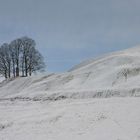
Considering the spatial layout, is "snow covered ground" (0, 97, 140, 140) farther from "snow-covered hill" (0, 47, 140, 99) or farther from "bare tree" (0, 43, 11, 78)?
"bare tree" (0, 43, 11, 78)

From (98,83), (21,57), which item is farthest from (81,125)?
(21,57)

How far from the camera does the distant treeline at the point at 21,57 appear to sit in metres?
72.4

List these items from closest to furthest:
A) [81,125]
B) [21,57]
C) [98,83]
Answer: [81,125] → [98,83] → [21,57]

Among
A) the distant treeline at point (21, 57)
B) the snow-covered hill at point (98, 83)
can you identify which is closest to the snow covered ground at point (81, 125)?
the snow-covered hill at point (98, 83)

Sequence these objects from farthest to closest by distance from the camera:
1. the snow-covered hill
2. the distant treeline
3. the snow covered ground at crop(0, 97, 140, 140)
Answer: the distant treeline < the snow-covered hill < the snow covered ground at crop(0, 97, 140, 140)

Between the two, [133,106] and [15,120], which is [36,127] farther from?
[133,106]

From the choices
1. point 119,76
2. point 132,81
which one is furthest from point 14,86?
point 132,81

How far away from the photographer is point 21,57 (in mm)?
73188

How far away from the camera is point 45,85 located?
139 ft

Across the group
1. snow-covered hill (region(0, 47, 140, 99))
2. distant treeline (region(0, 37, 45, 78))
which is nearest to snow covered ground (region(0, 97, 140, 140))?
snow-covered hill (region(0, 47, 140, 99))

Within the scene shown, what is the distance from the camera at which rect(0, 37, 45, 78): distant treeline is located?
72.4 meters

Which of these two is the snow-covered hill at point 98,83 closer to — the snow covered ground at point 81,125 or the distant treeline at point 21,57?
the snow covered ground at point 81,125

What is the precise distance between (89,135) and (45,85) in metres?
28.5

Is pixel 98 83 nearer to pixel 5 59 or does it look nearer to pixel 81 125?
pixel 81 125
